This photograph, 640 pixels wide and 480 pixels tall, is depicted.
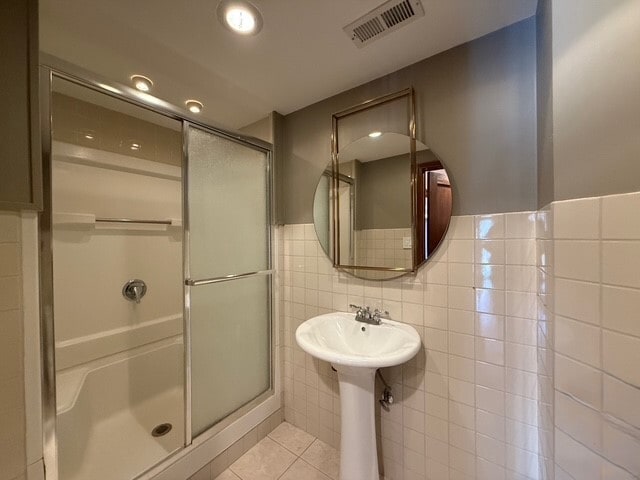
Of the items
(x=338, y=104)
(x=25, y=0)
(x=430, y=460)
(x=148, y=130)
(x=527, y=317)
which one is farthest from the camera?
(x=148, y=130)

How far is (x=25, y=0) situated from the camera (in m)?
0.82

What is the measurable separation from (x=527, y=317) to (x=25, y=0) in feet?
7.07

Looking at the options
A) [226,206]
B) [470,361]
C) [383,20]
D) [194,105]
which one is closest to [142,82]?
[194,105]

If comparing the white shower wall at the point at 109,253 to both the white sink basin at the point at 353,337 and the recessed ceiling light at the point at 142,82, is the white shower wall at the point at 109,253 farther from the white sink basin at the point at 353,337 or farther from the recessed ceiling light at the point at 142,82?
the white sink basin at the point at 353,337

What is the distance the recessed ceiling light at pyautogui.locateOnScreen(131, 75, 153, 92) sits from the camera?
1.32 m

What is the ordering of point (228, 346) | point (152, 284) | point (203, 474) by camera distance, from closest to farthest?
point (203, 474) < point (228, 346) < point (152, 284)

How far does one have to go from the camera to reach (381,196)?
4.58 feet

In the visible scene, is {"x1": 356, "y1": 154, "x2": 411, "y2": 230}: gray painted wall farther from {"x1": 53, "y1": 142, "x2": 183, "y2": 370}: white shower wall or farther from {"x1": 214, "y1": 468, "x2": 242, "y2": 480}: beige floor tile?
{"x1": 214, "y1": 468, "x2": 242, "y2": 480}: beige floor tile

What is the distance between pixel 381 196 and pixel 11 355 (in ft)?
5.28

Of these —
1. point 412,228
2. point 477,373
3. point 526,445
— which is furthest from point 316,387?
point 412,228

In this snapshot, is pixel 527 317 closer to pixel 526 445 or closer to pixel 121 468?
pixel 526 445

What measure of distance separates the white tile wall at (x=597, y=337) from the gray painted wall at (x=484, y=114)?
44cm

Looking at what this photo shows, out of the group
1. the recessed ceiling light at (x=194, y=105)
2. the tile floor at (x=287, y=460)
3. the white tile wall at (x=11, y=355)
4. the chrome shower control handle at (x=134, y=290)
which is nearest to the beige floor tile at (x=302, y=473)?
the tile floor at (x=287, y=460)

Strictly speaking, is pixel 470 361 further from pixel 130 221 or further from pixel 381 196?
pixel 130 221
